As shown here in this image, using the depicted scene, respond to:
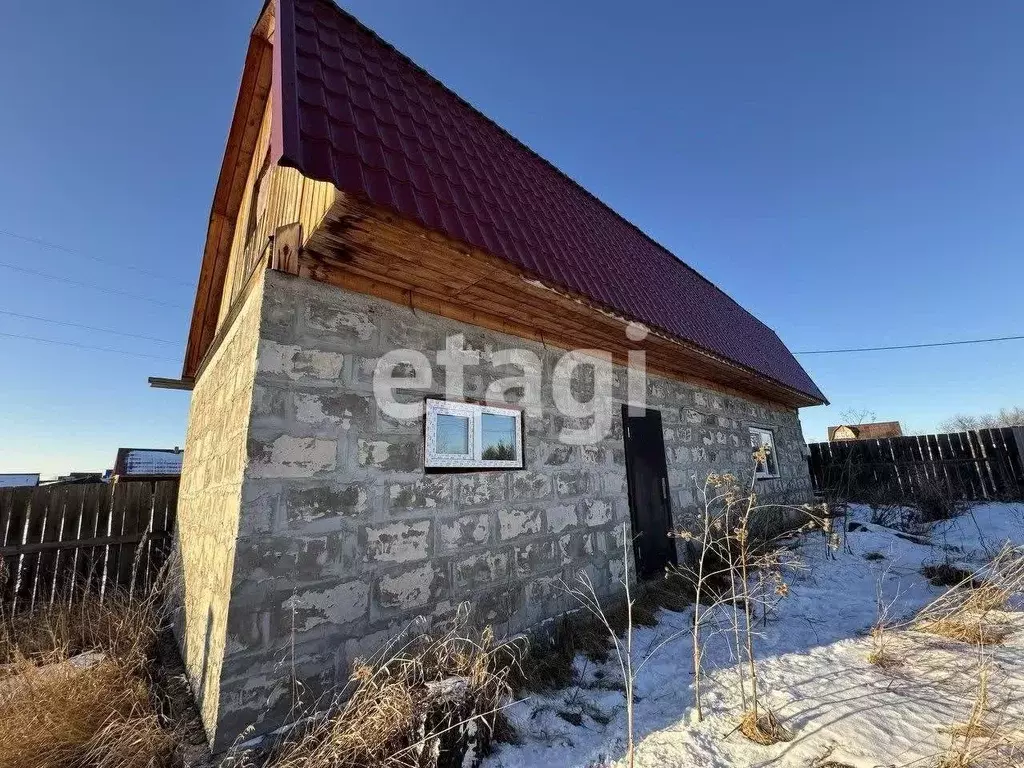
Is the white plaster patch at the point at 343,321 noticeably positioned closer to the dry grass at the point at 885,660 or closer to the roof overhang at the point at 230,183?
the roof overhang at the point at 230,183

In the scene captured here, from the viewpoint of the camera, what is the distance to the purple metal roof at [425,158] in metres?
2.46

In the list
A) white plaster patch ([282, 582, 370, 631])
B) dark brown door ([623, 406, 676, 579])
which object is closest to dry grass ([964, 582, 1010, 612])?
dark brown door ([623, 406, 676, 579])

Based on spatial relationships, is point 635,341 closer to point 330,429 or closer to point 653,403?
point 653,403

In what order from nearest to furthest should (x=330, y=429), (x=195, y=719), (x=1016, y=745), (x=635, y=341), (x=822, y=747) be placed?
(x=1016, y=745) < (x=822, y=747) < (x=195, y=719) < (x=330, y=429) < (x=635, y=341)

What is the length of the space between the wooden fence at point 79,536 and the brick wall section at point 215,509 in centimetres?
156

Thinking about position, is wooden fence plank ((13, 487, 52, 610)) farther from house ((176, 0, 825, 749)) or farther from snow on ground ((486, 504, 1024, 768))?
snow on ground ((486, 504, 1024, 768))

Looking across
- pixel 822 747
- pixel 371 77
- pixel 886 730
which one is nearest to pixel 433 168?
pixel 371 77

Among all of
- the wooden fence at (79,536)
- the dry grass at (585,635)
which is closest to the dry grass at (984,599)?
the dry grass at (585,635)

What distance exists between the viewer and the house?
256 cm

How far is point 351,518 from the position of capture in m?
2.88

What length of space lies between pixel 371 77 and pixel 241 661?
3859 mm

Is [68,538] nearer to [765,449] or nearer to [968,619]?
[968,619]

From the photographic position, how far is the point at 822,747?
2.29m

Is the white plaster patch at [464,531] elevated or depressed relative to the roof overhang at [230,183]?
depressed
